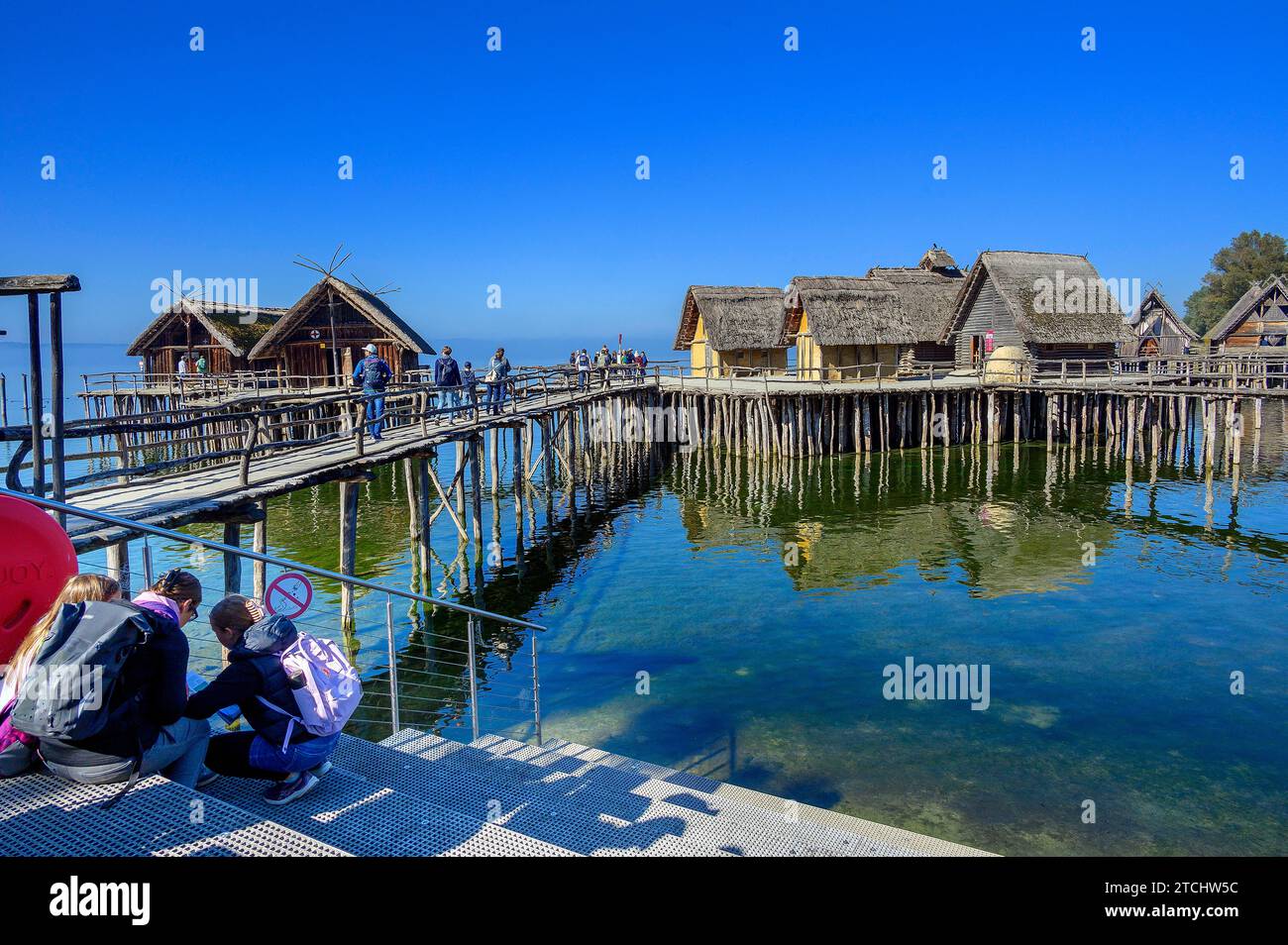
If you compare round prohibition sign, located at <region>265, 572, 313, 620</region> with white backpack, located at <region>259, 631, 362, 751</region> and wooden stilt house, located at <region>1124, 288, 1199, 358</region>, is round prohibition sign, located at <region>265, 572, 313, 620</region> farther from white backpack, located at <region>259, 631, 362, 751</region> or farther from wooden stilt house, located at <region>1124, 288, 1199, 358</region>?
wooden stilt house, located at <region>1124, 288, 1199, 358</region>

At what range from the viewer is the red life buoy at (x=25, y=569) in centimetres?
403

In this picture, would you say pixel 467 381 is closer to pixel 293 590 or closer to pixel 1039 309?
pixel 293 590

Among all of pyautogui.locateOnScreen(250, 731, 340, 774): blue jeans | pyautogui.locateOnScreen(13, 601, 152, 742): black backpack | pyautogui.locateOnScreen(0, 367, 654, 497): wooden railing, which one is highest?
pyautogui.locateOnScreen(0, 367, 654, 497): wooden railing

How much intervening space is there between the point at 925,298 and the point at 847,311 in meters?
5.51

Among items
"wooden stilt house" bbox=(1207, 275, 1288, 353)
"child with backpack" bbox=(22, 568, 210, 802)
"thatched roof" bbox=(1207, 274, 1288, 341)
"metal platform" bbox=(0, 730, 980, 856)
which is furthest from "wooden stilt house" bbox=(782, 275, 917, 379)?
"child with backpack" bbox=(22, 568, 210, 802)

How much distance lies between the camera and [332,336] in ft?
109

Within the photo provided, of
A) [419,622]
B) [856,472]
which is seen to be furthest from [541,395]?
[419,622]

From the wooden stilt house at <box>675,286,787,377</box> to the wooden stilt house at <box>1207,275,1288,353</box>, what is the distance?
25470mm

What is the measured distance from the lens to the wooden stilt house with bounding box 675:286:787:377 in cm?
3834

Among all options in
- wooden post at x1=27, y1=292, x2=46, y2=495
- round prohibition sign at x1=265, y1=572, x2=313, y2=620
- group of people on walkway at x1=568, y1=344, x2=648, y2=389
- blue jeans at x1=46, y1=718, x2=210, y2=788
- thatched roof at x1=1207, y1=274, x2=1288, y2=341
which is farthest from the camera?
thatched roof at x1=1207, y1=274, x2=1288, y2=341

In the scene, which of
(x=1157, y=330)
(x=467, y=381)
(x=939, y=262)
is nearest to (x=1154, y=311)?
(x=1157, y=330)

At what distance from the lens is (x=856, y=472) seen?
2734 cm

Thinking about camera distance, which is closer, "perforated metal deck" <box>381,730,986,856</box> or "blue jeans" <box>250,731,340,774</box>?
"blue jeans" <box>250,731,340,774</box>
